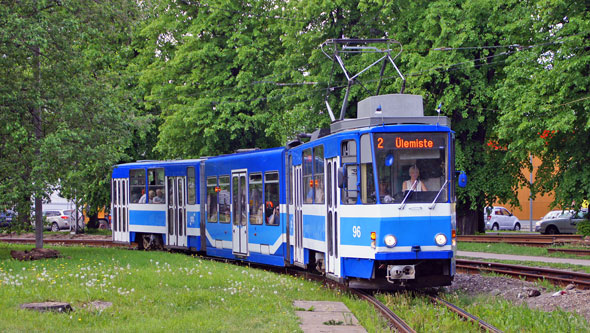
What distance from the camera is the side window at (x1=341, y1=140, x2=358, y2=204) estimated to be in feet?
44.5

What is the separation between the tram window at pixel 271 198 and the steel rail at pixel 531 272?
4.97 m

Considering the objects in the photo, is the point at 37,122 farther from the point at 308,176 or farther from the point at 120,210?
the point at 308,176

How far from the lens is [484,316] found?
11.6 meters

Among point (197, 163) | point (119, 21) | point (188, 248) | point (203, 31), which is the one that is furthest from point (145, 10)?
point (203, 31)

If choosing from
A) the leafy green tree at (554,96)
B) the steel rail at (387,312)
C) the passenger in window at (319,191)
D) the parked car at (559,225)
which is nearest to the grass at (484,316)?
the steel rail at (387,312)

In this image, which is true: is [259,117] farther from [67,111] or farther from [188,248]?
[67,111]

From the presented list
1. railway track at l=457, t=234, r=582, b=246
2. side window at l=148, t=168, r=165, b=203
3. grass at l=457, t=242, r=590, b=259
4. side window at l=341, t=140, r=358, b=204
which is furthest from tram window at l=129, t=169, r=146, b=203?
side window at l=341, t=140, r=358, b=204

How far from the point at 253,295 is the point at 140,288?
2.02 m

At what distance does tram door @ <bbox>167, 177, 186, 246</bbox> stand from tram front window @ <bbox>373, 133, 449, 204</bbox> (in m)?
12.3

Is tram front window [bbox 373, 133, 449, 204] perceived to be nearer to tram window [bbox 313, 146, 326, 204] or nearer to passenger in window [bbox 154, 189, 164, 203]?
tram window [bbox 313, 146, 326, 204]

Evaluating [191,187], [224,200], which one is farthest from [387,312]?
[191,187]

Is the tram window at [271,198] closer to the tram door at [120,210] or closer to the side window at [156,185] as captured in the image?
the side window at [156,185]

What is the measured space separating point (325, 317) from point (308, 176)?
5291 mm

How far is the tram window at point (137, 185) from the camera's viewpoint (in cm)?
2664
